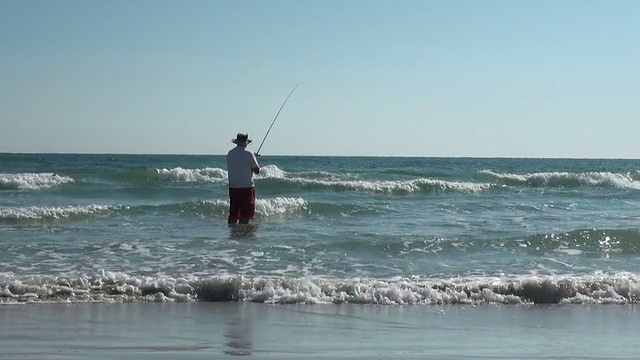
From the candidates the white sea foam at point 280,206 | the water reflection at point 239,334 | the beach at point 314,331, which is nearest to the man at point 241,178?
the white sea foam at point 280,206

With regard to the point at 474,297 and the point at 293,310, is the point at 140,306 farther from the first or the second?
the point at 474,297

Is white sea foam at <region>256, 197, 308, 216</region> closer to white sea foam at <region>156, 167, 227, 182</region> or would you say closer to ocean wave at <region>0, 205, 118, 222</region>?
ocean wave at <region>0, 205, 118, 222</region>

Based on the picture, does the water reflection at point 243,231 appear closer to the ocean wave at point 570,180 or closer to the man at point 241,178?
the man at point 241,178

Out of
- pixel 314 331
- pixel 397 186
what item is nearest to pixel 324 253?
pixel 314 331

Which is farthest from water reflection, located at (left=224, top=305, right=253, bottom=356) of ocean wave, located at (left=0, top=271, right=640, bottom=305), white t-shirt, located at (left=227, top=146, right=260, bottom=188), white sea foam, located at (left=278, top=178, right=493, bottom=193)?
white sea foam, located at (left=278, top=178, right=493, bottom=193)

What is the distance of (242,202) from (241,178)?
0.40m

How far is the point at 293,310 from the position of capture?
6430mm

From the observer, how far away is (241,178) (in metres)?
11.0

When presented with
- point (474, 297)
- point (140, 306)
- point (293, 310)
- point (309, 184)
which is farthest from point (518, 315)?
point (309, 184)

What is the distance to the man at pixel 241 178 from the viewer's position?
1091cm

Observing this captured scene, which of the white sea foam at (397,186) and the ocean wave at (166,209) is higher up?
the white sea foam at (397,186)

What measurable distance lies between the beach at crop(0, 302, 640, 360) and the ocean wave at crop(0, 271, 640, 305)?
8.1 inches

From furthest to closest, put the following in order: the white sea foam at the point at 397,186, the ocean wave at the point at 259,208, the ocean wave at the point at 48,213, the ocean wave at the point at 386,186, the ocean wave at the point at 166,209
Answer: the white sea foam at the point at 397,186 < the ocean wave at the point at 386,186 < the ocean wave at the point at 259,208 < the ocean wave at the point at 166,209 < the ocean wave at the point at 48,213

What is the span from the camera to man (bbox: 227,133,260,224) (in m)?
10.9
